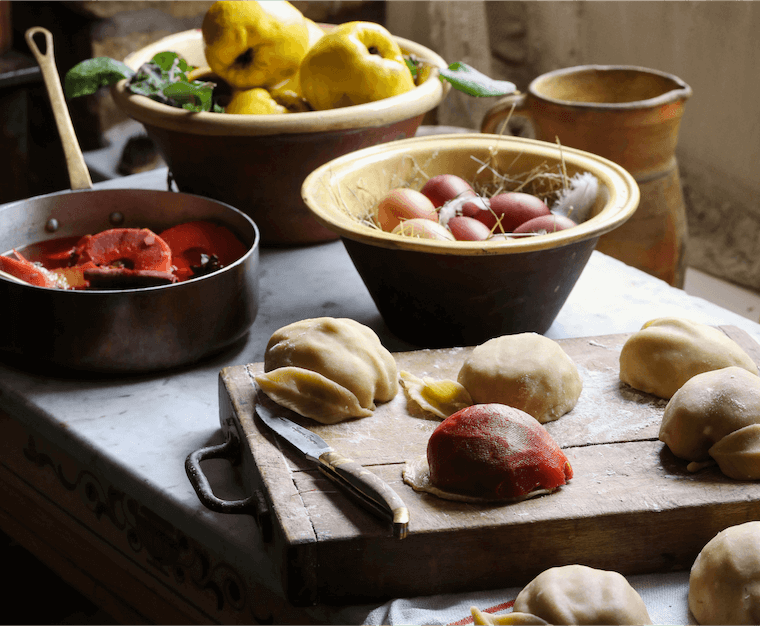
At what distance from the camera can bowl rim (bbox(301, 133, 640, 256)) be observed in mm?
679

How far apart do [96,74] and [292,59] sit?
25 cm

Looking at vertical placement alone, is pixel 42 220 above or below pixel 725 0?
below

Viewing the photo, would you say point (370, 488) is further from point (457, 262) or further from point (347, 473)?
point (457, 262)

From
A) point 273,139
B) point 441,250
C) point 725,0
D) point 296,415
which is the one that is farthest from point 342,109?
point 725,0

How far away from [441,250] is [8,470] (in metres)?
0.50

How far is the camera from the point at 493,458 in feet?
1.66

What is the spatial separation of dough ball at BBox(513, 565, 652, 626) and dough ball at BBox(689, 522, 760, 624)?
4 cm

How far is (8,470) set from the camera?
0.79 m

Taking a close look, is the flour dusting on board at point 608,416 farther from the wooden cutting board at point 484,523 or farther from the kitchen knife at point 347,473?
the kitchen knife at point 347,473

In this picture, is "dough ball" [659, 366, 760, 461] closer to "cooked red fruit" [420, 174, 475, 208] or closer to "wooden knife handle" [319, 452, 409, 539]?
"wooden knife handle" [319, 452, 409, 539]

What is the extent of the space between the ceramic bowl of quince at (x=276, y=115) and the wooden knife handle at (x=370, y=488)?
18.0 inches

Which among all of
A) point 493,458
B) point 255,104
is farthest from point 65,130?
point 493,458

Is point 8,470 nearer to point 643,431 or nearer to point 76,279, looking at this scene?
point 76,279

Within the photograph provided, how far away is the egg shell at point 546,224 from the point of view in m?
0.77
